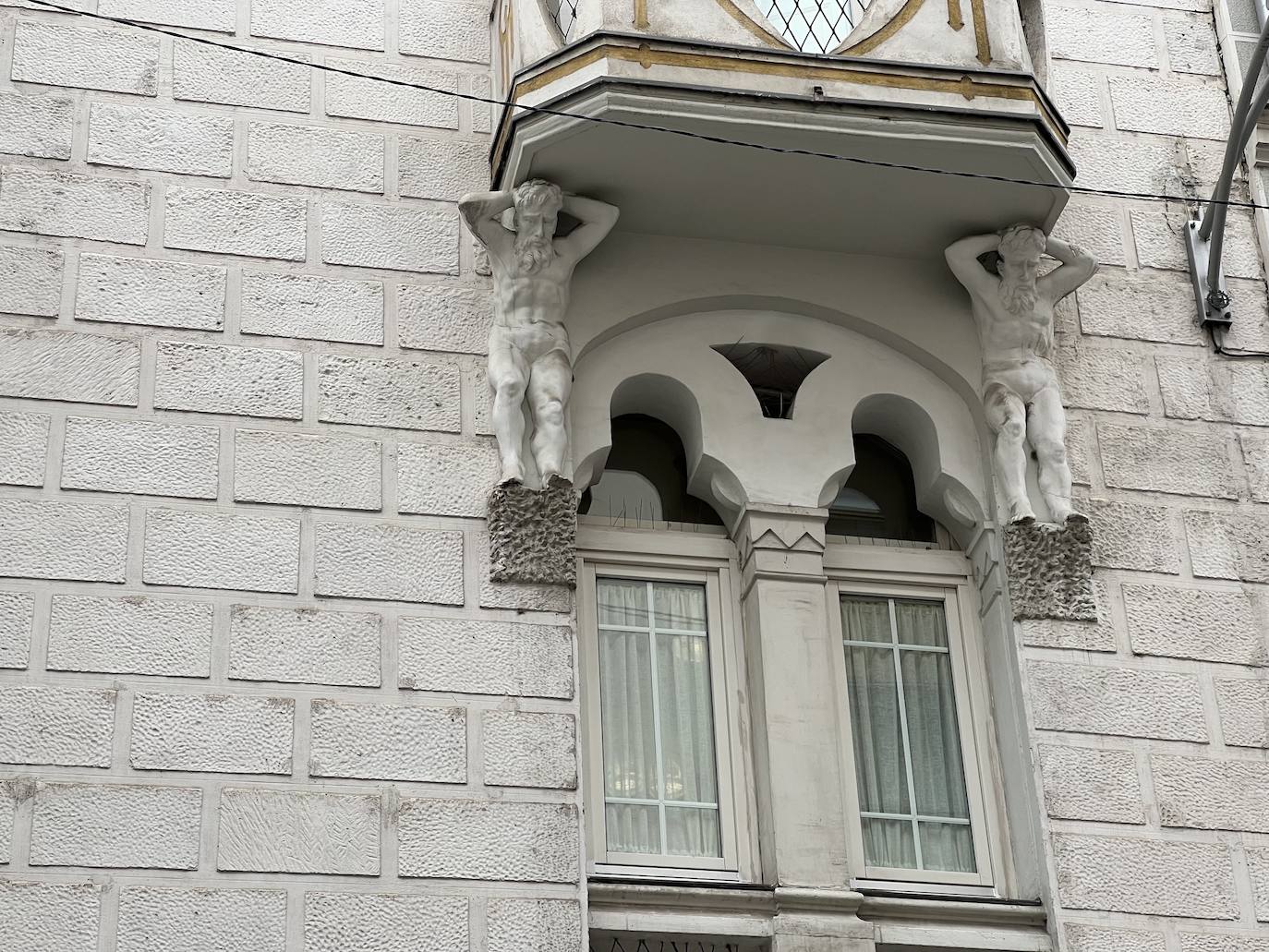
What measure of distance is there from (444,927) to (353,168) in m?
3.80

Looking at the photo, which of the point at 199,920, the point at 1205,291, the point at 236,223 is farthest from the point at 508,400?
the point at 1205,291

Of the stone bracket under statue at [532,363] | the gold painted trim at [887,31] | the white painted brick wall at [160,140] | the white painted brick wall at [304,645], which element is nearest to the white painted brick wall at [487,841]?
the white painted brick wall at [304,645]

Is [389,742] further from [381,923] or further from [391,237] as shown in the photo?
[391,237]

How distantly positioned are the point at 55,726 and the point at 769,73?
4.25 meters

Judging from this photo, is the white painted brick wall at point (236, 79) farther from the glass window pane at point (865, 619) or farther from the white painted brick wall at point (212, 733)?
the glass window pane at point (865, 619)

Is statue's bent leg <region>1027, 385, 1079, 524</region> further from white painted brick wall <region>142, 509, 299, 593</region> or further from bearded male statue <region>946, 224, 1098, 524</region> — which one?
white painted brick wall <region>142, 509, 299, 593</region>

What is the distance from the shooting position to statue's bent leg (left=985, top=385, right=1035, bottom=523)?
32.2 ft

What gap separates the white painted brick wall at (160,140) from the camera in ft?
32.9

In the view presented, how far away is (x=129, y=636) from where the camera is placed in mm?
8773

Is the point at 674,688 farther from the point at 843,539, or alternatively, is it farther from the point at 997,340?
the point at 997,340

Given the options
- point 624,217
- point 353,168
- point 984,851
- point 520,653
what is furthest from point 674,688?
point 353,168

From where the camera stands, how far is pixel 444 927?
331 inches

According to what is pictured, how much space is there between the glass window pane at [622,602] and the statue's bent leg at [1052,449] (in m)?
1.92

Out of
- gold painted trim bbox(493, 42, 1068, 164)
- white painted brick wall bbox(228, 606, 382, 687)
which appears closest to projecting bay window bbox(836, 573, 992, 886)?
white painted brick wall bbox(228, 606, 382, 687)
